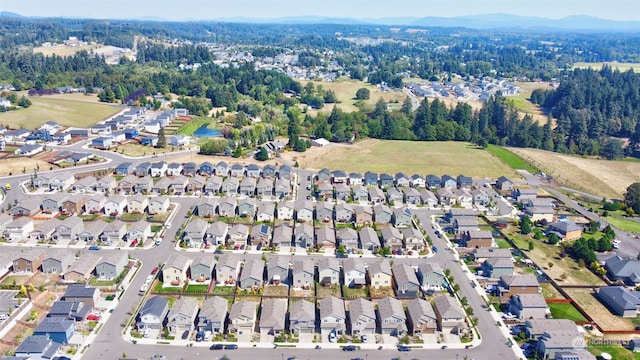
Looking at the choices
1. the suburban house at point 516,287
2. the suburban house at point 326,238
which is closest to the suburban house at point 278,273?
the suburban house at point 326,238

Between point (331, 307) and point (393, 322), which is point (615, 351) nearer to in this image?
point (393, 322)

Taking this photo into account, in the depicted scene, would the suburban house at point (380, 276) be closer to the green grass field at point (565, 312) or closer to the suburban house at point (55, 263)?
the green grass field at point (565, 312)

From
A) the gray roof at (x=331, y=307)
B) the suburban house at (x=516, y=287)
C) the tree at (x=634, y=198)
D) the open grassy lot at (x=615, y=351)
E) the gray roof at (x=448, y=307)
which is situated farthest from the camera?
the tree at (x=634, y=198)

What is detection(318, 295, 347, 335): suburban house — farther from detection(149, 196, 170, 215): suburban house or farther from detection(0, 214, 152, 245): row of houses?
detection(149, 196, 170, 215): suburban house

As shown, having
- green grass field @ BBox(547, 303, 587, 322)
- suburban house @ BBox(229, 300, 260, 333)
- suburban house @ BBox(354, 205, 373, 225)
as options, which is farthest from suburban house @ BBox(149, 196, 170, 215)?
green grass field @ BBox(547, 303, 587, 322)

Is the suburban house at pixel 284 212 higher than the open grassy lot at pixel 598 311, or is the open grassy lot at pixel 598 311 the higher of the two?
the suburban house at pixel 284 212

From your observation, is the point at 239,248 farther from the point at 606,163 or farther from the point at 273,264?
the point at 606,163

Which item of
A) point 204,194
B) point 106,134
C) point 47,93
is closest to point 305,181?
point 204,194
